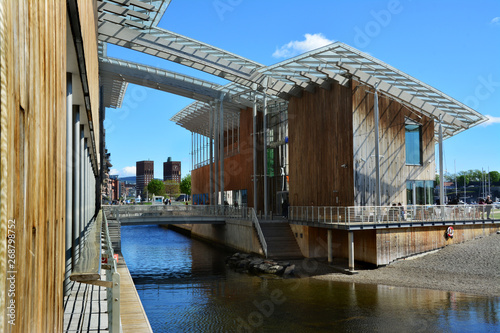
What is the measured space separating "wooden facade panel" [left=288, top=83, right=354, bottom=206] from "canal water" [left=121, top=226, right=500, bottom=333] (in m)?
8.12

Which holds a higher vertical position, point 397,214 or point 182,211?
point 397,214

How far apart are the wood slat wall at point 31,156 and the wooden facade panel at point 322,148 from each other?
2571 cm

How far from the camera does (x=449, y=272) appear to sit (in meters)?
22.7

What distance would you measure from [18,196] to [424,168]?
3153 centimetres

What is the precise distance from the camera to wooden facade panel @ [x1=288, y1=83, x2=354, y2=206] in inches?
1128

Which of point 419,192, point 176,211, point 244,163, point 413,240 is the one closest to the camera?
point 413,240

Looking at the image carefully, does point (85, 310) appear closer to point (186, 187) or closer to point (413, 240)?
point (413, 240)

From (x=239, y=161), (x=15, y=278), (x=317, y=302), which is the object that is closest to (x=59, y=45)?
(x=15, y=278)

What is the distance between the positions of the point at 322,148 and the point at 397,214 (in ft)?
24.9

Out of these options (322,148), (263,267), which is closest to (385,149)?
(322,148)

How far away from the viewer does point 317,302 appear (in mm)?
18219

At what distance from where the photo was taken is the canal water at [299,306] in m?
15.0

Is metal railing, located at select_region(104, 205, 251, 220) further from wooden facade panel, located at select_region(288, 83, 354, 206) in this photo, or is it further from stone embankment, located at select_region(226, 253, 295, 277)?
stone embankment, located at select_region(226, 253, 295, 277)

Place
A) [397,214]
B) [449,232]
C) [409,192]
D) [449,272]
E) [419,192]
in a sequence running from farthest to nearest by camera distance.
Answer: [419,192] → [409,192] → [449,232] → [397,214] → [449,272]
